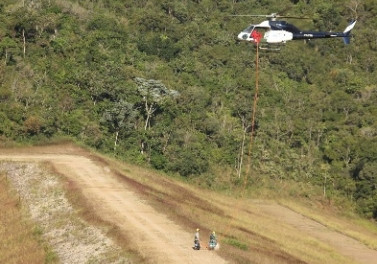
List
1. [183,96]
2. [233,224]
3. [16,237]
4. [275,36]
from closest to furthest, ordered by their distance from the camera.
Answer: [16,237] < [275,36] < [233,224] < [183,96]

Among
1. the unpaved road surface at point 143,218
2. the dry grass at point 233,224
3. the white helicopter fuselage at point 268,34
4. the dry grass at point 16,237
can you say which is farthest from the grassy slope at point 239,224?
the white helicopter fuselage at point 268,34

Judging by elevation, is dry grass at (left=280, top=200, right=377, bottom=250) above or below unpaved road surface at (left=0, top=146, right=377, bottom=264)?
below

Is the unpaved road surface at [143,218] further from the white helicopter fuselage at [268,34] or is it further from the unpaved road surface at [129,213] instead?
the white helicopter fuselage at [268,34]

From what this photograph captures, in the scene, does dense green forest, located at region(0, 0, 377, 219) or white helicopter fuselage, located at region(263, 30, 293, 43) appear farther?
dense green forest, located at region(0, 0, 377, 219)

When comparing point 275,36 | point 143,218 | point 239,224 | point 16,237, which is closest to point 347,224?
point 239,224

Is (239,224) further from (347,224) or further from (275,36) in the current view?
(347,224)

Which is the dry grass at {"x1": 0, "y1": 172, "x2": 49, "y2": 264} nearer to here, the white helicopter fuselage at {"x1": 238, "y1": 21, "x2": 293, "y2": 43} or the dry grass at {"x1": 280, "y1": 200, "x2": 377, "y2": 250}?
the white helicopter fuselage at {"x1": 238, "y1": 21, "x2": 293, "y2": 43}

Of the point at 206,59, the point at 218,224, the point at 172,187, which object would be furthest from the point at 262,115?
the point at 218,224

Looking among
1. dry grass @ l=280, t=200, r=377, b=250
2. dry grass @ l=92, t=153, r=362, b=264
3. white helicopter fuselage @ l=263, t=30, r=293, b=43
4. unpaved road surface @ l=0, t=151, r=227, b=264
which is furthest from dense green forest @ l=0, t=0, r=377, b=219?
white helicopter fuselage @ l=263, t=30, r=293, b=43
